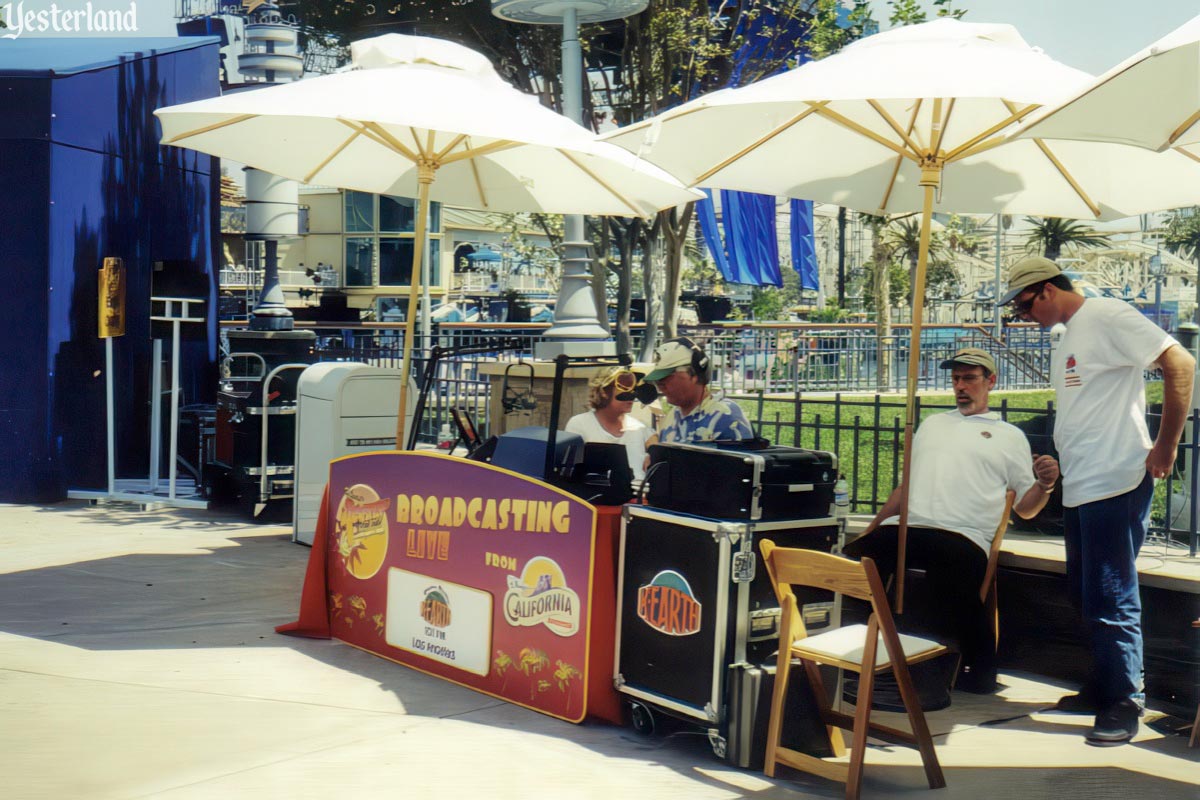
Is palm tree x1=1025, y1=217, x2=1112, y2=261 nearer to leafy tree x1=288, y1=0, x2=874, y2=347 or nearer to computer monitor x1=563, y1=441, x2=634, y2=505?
leafy tree x1=288, y1=0, x2=874, y2=347

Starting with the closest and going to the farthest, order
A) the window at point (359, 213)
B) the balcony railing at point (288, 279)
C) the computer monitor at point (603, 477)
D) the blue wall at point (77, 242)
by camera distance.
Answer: the computer monitor at point (603, 477)
the blue wall at point (77, 242)
the window at point (359, 213)
the balcony railing at point (288, 279)

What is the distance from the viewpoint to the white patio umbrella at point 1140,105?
13.8 ft

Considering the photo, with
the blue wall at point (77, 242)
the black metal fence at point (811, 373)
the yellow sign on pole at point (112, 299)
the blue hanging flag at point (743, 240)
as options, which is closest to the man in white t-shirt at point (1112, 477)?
the black metal fence at point (811, 373)

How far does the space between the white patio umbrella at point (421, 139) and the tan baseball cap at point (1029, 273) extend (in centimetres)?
226

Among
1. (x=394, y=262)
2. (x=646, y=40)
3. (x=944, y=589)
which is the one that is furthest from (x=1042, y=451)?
(x=394, y=262)

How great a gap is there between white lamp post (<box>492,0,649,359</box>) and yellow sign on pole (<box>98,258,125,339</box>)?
372 cm

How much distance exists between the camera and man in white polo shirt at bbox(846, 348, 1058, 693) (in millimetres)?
5539

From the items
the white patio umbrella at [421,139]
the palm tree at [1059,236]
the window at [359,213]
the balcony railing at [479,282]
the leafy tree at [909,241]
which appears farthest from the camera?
the balcony railing at [479,282]

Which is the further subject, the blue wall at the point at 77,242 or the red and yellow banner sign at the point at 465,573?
the blue wall at the point at 77,242

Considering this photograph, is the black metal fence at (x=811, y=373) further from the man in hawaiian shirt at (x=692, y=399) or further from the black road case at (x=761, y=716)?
the black road case at (x=761, y=716)

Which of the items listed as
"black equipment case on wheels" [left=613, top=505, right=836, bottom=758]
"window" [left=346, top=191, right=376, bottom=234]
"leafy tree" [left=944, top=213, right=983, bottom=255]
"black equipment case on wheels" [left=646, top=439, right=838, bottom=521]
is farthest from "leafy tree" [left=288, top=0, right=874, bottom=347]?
"window" [left=346, top=191, right=376, bottom=234]

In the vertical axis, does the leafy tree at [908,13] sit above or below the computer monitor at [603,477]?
above

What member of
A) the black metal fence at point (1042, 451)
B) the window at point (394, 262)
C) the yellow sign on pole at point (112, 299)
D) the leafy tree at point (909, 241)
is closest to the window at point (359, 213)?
the window at point (394, 262)

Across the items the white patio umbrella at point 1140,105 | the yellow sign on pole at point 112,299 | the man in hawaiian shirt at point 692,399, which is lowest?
the man in hawaiian shirt at point 692,399
